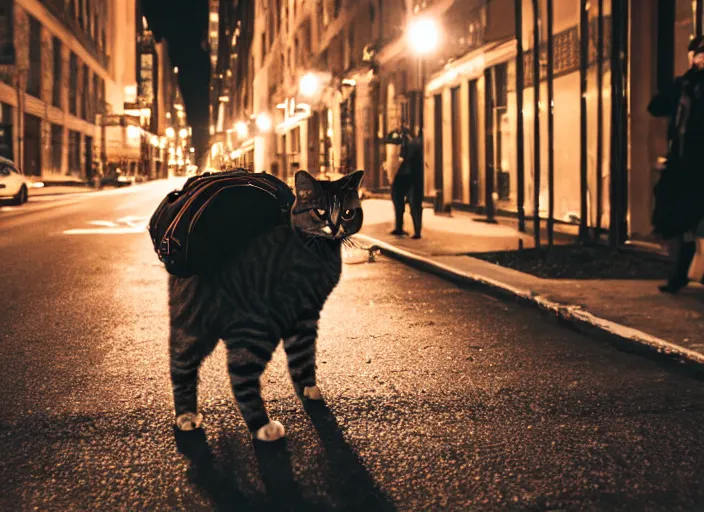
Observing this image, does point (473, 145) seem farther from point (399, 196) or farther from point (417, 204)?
point (417, 204)

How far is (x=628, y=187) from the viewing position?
12672 millimetres

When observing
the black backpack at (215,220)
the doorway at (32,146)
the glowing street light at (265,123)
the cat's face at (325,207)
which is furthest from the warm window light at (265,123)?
the cat's face at (325,207)

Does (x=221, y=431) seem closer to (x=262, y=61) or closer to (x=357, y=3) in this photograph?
(x=357, y=3)

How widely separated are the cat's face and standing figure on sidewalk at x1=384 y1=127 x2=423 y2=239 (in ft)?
36.9

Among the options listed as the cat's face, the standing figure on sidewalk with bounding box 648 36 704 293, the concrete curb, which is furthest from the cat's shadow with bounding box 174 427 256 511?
the standing figure on sidewalk with bounding box 648 36 704 293

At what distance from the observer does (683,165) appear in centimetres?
800

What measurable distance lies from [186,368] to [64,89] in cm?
7285

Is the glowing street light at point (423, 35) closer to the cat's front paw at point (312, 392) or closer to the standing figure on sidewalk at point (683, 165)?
the standing figure on sidewalk at point (683, 165)

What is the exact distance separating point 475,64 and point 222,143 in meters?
156

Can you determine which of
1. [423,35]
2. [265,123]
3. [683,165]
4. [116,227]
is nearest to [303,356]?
[683,165]

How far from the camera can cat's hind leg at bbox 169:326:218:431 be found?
3.95 metres

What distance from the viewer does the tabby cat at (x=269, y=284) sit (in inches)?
147

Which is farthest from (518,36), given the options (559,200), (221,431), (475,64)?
(221,431)

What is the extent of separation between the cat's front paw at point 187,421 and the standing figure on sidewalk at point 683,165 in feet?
18.0
